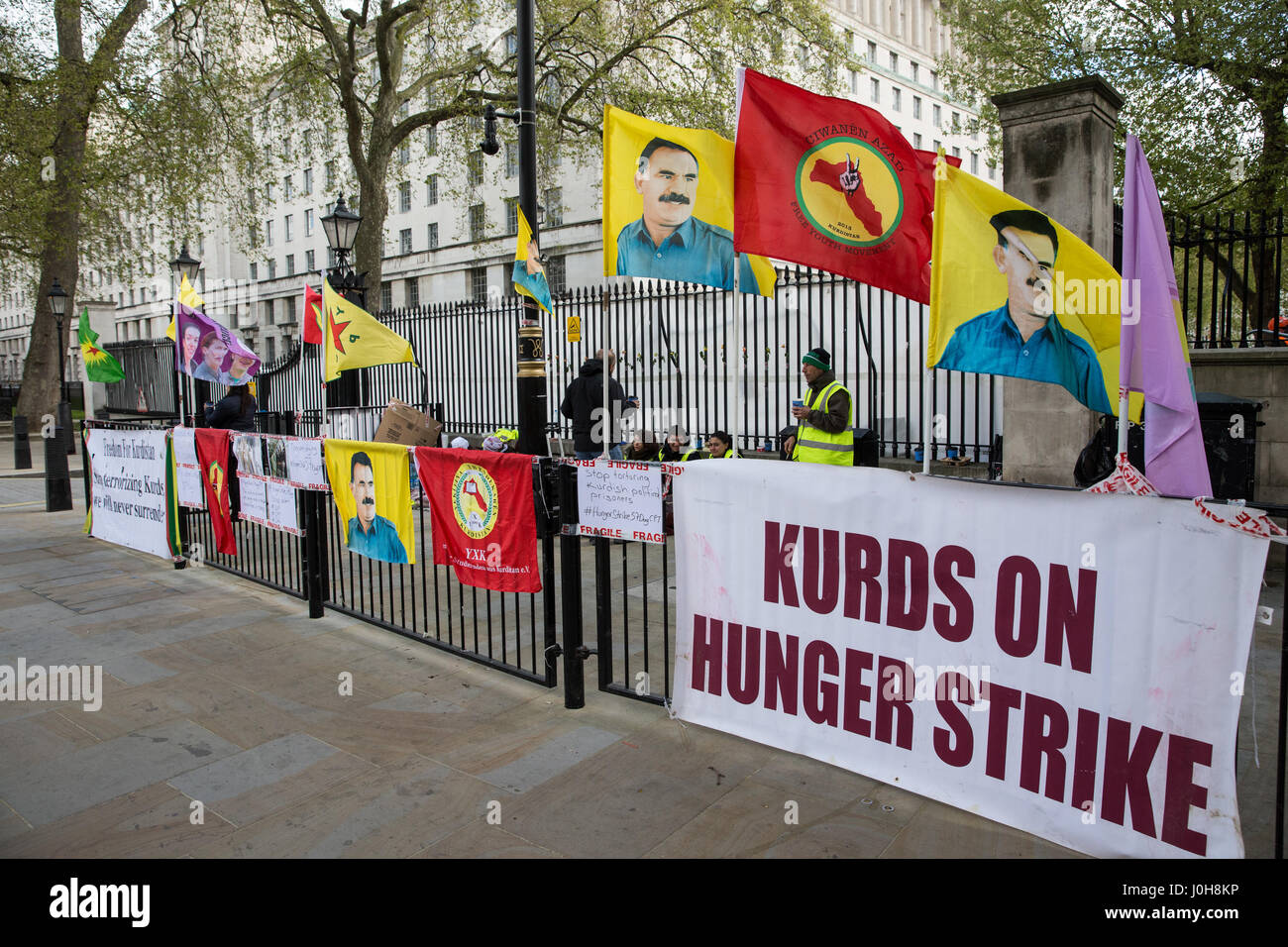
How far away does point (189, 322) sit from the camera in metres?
9.35

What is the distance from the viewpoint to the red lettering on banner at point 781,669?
4.31 meters

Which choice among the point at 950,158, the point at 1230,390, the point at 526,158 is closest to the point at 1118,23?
the point at 1230,390

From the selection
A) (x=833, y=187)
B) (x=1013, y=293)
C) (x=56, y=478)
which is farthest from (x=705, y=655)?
(x=56, y=478)

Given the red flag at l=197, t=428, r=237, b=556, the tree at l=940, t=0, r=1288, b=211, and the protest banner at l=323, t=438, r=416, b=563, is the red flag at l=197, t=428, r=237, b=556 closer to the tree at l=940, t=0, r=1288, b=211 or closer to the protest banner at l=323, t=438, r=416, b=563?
the protest banner at l=323, t=438, r=416, b=563

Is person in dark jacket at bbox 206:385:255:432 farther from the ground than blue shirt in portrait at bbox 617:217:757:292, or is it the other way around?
blue shirt in portrait at bbox 617:217:757:292

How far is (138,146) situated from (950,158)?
90.0ft

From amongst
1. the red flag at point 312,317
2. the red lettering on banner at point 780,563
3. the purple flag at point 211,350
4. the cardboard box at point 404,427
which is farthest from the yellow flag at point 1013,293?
the cardboard box at point 404,427

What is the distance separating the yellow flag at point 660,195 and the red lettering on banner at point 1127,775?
2.88 meters

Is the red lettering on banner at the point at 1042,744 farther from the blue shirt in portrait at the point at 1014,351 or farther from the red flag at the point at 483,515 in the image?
the red flag at the point at 483,515

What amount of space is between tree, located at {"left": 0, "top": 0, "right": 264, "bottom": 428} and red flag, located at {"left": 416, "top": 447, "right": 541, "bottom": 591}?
21444mm

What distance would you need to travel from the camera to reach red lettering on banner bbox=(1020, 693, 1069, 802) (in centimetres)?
347

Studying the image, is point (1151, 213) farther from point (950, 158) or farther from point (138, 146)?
point (138, 146)

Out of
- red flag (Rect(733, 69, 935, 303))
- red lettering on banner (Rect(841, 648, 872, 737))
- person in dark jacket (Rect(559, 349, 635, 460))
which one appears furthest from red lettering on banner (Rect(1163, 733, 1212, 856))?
person in dark jacket (Rect(559, 349, 635, 460))

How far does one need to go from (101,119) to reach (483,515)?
1064 inches
